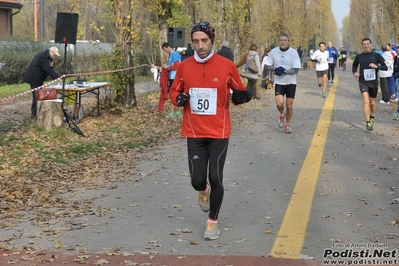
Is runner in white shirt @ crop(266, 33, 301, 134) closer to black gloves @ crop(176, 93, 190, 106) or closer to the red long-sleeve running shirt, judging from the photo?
the red long-sleeve running shirt

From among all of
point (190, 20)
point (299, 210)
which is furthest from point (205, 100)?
point (190, 20)

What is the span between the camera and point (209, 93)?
6902 millimetres

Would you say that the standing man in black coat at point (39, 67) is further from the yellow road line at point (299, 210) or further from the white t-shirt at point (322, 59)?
the white t-shirt at point (322, 59)

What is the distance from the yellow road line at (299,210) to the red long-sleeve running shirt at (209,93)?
1.16 meters

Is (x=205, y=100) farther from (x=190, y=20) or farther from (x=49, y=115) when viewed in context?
(x=190, y=20)

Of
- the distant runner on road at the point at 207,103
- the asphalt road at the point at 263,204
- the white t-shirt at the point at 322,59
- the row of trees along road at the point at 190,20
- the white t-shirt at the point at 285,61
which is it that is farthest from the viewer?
the white t-shirt at the point at 322,59

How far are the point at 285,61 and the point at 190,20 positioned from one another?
26036 millimetres

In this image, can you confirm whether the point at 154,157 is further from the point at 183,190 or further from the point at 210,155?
the point at 210,155

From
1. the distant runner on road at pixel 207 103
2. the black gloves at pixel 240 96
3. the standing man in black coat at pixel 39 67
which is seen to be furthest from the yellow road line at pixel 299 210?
the standing man in black coat at pixel 39 67

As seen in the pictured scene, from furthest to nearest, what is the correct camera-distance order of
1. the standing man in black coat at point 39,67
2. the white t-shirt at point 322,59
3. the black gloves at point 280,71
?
1. the white t-shirt at point 322,59
2. the standing man in black coat at point 39,67
3. the black gloves at point 280,71

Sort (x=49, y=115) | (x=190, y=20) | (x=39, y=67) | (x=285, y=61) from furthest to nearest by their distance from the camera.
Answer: (x=190, y=20)
(x=39, y=67)
(x=49, y=115)
(x=285, y=61)

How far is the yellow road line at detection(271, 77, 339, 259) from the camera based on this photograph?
6554mm

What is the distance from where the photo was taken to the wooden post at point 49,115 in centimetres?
1555

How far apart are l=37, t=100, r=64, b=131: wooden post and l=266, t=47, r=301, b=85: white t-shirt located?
462cm
